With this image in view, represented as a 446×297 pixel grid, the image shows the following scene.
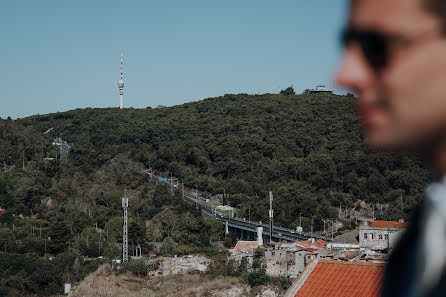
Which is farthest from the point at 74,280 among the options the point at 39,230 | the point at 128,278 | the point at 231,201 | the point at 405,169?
the point at 405,169

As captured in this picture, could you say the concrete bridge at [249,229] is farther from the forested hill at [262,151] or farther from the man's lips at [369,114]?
the man's lips at [369,114]

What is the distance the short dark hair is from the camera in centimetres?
50

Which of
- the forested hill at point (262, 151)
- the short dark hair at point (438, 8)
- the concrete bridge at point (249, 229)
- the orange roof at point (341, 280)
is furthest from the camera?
the forested hill at point (262, 151)

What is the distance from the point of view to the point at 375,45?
1.81 feet

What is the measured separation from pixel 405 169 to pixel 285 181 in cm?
942

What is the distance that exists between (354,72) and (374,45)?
37 millimetres

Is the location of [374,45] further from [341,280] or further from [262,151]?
[262,151]

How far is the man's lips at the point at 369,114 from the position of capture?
1.86 feet

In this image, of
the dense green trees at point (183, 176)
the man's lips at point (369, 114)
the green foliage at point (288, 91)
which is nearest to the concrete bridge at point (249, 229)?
the dense green trees at point (183, 176)

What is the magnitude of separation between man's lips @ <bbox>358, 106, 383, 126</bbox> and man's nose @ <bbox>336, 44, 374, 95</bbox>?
2cm

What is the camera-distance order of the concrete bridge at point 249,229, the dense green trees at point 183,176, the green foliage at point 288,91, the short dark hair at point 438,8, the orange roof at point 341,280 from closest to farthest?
the short dark hair at point 438,8 → the orange roof at point 341,280 → the concrete bridge at point 249,229 → the dense green trees at point 183,176 → the green foliage at point 288,91

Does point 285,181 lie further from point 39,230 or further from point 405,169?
point 39,230

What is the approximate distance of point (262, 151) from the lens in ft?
228

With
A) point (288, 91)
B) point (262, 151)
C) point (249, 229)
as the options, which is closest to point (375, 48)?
point (249, 229)
